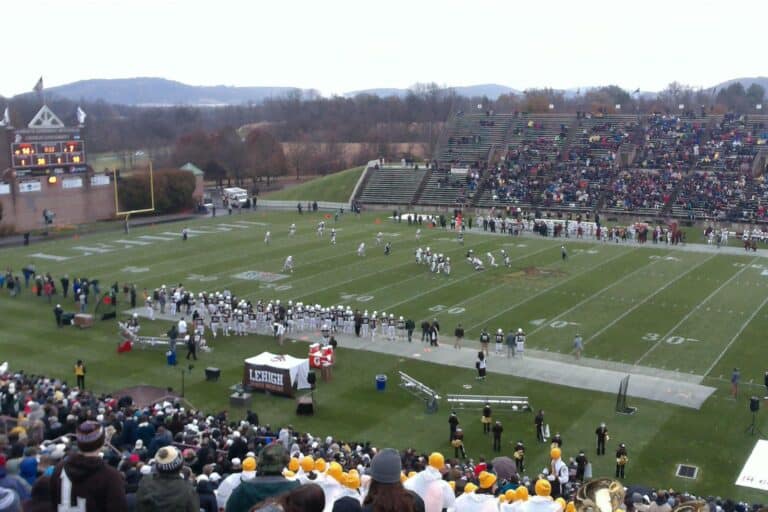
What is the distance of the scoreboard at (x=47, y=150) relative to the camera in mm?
43969

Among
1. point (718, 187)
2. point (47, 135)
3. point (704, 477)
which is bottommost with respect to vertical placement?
point (704, 477)

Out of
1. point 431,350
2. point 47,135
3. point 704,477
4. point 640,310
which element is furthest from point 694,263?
point 47,135

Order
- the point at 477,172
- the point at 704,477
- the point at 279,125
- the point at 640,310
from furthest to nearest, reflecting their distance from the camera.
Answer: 1. the point at 279,125
2. the point at 477,172
3. the point at 640,310
4. the point at 704,477

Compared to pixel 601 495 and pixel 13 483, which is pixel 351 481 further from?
pixel 13 483

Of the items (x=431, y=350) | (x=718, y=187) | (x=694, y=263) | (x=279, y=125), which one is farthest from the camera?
(x=279, y=125)

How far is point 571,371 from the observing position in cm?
2062

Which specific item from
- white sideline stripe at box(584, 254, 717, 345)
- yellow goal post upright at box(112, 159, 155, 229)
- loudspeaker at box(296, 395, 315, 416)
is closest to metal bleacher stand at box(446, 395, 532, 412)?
loudspeaker at box(296, 395, 315, 416)

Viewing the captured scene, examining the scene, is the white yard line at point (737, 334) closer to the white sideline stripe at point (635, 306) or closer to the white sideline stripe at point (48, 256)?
the white sideline stripe at point (635, 306)

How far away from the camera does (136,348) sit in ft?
75.9

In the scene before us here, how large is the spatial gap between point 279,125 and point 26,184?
234 feet

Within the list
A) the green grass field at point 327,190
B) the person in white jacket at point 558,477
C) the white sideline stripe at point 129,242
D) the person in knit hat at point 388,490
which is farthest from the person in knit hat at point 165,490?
the green grass field at point 327,190

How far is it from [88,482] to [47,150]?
44.5 m

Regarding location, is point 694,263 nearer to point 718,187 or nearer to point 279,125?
point 718,187

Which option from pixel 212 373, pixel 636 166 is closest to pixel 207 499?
pixel 212 373
